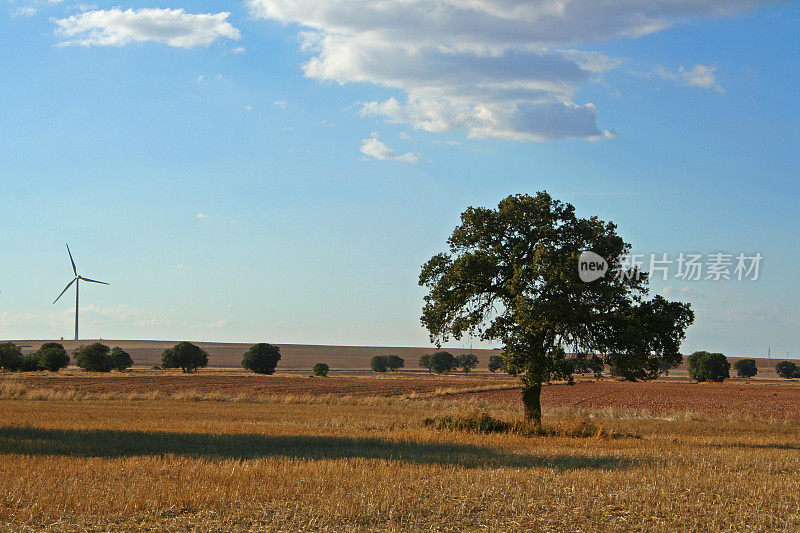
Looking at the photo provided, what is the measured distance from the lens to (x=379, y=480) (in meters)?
15.0

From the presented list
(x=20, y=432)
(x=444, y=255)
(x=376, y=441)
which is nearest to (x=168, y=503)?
(x=376, y=441)

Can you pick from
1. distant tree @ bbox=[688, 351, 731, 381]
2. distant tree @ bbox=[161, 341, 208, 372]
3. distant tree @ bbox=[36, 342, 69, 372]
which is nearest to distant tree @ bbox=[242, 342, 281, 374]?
distant tree @ bbox=[161, 341, 208, 372]

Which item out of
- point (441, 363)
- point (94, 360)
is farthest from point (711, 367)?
point (94, 360)

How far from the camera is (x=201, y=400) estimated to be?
5200 centimetres

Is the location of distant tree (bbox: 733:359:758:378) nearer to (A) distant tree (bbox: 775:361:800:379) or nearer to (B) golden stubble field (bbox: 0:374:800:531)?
(A) distant tree (bbox: 775:361:800:379)

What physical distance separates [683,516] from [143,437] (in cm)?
1799

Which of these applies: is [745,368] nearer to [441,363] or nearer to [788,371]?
[788,371]

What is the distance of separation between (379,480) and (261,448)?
25.4 ft

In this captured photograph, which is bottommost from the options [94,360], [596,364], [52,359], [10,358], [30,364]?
[30,364]

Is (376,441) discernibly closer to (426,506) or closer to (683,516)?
(426,506)

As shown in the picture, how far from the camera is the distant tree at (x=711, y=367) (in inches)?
4555

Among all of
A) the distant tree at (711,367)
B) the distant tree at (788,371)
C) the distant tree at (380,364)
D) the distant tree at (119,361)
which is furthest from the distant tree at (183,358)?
the distant tree at (788,371)

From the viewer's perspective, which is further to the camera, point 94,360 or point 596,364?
point 94,360

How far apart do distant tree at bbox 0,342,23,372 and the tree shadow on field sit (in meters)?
89.1
